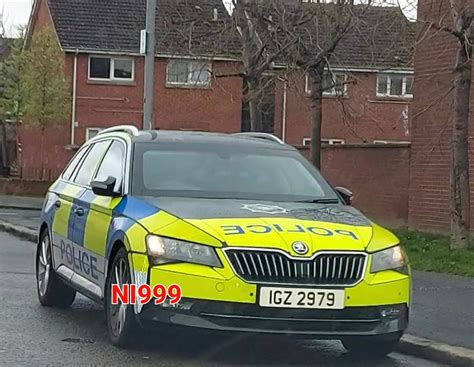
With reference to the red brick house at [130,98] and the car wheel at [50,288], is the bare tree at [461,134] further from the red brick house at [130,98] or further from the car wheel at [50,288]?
the red brick house at [130,98]

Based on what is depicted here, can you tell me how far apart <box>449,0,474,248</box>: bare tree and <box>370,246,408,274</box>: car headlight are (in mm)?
7710

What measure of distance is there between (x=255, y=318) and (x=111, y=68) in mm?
34148

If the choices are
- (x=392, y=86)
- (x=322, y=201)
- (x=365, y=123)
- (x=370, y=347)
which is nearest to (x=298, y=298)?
(x=370, y=347)

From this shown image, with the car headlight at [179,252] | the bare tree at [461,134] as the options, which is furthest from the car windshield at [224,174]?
the bare tree at [461,134]

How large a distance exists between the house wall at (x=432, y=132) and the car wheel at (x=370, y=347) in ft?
32.7

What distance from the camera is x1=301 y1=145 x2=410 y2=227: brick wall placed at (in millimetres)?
19828

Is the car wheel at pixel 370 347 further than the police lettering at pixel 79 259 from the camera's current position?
No

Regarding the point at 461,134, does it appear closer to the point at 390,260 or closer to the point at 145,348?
the point at 390,260

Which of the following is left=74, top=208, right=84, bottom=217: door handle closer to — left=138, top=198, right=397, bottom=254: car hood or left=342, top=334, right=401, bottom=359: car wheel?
left=138, top=198, right=397, bottom=254: car hood

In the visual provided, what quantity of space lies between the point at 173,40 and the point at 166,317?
589 inches

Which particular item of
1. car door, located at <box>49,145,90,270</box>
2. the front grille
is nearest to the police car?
the front grille

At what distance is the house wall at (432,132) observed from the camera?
58.8 feet

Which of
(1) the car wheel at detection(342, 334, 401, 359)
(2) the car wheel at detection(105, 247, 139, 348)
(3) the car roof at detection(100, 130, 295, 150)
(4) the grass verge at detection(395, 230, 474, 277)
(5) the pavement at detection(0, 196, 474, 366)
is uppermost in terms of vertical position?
(3) the car roof at detection(100, 130, 295, 150)

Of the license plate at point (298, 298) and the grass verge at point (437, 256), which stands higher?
the license plate at point (298, 298)
